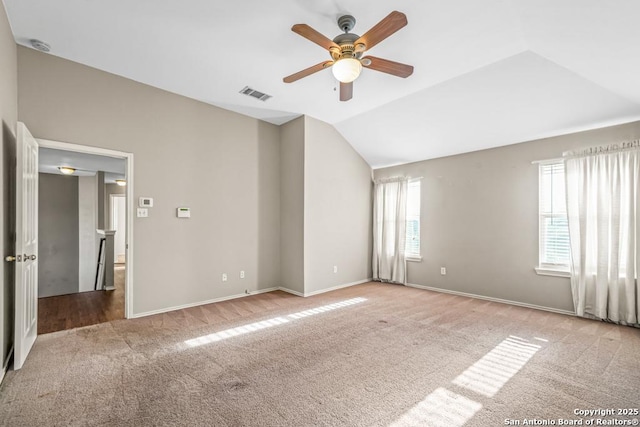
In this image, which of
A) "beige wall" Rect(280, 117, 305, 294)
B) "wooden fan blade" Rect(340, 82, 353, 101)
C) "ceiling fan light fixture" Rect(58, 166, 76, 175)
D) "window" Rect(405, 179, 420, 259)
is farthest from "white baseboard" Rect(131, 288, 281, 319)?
"ceiling fan light fixture" Rect(58, 166, 76, 175)

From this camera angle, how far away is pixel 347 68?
254 cm

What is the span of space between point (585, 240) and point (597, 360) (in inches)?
72.1

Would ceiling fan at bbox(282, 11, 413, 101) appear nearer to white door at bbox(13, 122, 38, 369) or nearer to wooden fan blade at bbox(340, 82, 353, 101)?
wooden fan blade at bbox(340, 82, 353, 101)

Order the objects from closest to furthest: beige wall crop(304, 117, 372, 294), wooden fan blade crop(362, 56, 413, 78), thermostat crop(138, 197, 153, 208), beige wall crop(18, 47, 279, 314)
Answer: wooden fan blade crop(362, 56, 413, 78), beige wall crop(18, 47, 279, 314), thermostat crop(138, 197, 153, 208), beige wall crop(304, 117, 372, 294)

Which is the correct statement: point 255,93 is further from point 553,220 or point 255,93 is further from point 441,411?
point 553,220

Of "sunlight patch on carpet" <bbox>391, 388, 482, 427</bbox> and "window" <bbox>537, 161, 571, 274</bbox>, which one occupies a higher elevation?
"window" <bbox>537, 161, 571, 274</bbox>

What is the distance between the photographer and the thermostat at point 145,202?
3.88 metres

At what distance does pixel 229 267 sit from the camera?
4758 millimetres

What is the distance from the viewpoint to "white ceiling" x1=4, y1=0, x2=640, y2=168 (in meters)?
2.52

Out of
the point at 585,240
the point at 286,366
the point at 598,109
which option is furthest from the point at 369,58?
the point at 585,240

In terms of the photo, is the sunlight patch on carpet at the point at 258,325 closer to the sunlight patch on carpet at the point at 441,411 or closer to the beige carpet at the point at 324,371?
the beige carpet at the point at 324,371

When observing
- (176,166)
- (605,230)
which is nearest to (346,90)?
(176,166)

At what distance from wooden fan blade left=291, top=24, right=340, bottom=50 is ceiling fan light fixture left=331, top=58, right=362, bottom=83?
0.49ft

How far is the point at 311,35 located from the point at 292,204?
3.20 meters
